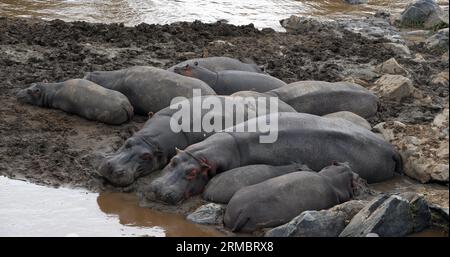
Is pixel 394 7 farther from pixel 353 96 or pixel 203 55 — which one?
pixel 353 96

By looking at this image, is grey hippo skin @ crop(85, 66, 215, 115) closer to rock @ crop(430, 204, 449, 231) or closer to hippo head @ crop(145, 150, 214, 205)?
hippo head @ crop(145, 150, 214, 205)

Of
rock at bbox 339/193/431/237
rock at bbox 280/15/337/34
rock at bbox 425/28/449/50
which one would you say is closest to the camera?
rock at bbox 339/193/431/237

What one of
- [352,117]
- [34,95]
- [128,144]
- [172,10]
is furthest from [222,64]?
[172,10]

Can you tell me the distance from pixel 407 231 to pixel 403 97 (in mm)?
4476

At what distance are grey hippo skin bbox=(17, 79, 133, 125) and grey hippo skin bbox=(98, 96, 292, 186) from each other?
75 centimetres

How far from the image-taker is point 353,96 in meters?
10.1

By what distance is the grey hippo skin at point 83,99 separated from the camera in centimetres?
954

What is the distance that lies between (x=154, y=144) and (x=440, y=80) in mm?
5212

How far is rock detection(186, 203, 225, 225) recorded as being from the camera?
7.33 metres

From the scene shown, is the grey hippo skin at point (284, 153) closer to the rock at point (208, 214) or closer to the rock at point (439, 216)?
the rock at point (208, 214)

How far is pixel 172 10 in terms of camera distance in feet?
54.9

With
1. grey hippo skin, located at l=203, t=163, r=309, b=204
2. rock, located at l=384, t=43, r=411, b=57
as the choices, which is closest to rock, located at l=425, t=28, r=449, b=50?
rock, located at l=384, t=43, r=411, b=57

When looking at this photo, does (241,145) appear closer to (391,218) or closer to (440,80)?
(391,218)

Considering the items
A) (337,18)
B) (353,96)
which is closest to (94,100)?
(353,96)
